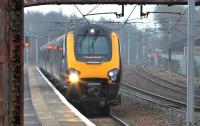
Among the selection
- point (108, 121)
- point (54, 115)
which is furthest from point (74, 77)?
point (54, 115)

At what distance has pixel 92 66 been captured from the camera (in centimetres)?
1833

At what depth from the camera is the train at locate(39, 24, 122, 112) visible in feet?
59.6

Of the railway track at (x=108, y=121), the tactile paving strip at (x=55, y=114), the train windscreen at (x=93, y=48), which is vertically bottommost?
the railway track at (x=108, y=121)

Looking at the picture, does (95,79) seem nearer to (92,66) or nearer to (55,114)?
(92,66)

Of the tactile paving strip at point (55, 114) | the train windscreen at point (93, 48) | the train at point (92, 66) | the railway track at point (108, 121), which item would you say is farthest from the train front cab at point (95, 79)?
the tactile paving strip at point (55, 114)

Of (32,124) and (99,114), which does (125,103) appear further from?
(32,124)

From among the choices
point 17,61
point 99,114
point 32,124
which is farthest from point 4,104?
point 99,114

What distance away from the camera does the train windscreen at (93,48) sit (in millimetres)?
18625

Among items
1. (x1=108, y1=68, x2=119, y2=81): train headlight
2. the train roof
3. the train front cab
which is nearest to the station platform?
the train front cab

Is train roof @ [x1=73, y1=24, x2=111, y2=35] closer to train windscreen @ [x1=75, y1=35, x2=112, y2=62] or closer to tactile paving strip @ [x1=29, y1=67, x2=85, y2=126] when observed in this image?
train windscreen @ [x1=75, y1=35, x2=112, y2=62]

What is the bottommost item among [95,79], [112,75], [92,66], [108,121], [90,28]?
[108,121]

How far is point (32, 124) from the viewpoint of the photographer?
11664 mm

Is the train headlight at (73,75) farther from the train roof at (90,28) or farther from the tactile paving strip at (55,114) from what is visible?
the train roof at (90,28)

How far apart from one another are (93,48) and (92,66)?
880 mm
